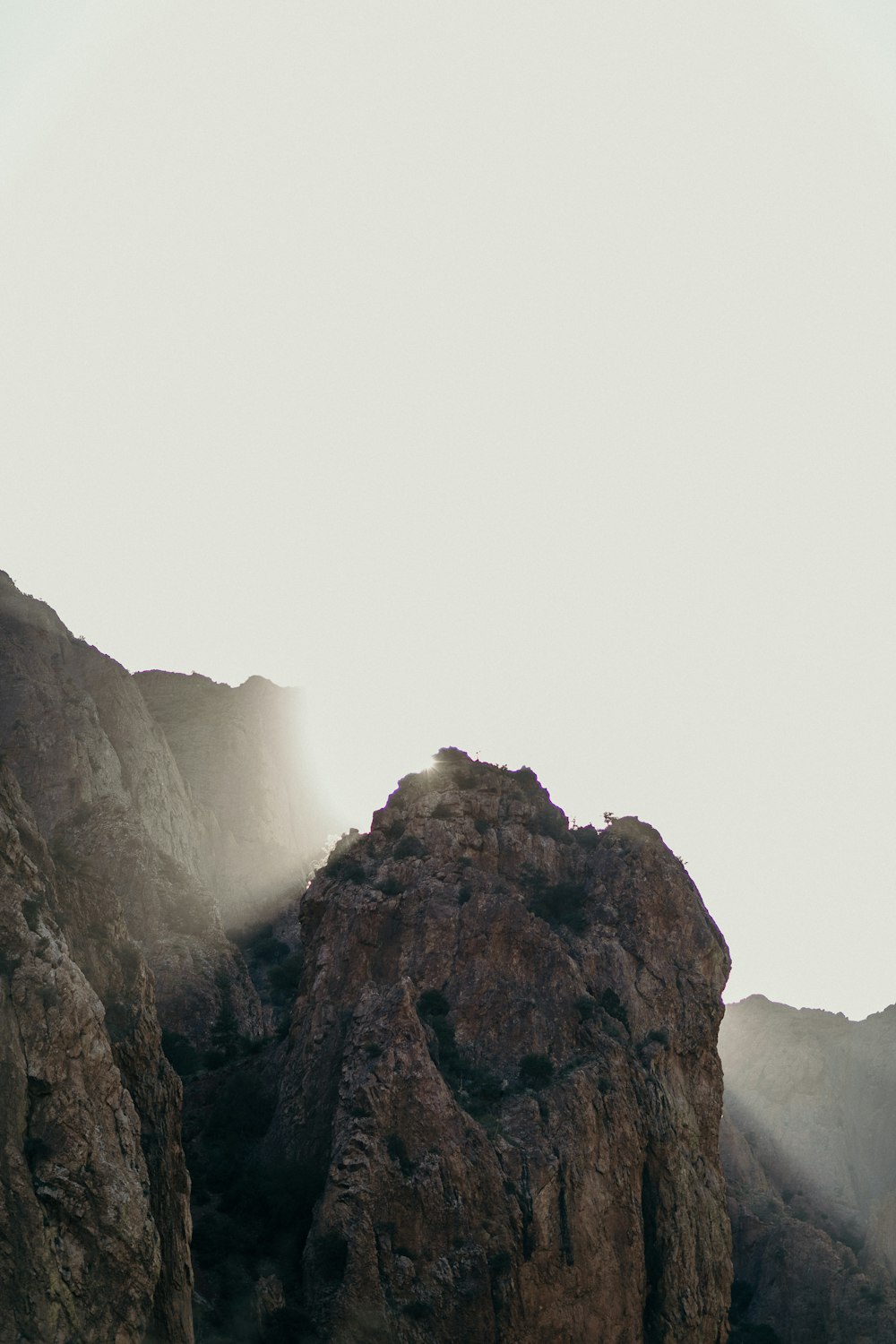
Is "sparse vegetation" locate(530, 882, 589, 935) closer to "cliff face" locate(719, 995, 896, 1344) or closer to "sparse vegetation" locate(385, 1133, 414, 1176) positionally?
"sparse vegetation" locate(385, 1133, 414, 1176)

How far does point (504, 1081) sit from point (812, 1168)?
289 feet

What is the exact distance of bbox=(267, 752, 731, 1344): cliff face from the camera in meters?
44.2

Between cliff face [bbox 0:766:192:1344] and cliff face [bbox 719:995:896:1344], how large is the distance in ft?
208

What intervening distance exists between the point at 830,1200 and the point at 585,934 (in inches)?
3077

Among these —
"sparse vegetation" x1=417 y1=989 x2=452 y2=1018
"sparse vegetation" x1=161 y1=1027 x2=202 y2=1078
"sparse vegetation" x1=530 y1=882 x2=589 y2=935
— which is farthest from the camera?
"sparse vegetation" x1=530 y1=882 x2=589 y2=935

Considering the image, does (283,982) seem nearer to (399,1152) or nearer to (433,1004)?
(433,1004)

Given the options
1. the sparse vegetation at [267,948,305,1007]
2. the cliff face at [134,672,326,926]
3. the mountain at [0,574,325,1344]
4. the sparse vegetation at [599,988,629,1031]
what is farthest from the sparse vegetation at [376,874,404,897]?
the cliff face at [134,672,326,926]

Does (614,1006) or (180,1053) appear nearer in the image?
(614,1006)

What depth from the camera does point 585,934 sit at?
195 feet

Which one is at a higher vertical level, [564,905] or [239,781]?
[239,781]

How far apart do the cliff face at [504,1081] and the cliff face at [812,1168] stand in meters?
35.8

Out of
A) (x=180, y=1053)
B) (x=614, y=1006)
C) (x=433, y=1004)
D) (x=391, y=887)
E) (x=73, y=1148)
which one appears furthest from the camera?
(x=391, y=887)

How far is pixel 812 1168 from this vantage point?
12300cm

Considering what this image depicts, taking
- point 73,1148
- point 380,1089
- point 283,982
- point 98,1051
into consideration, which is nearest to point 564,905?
point 380,1089
